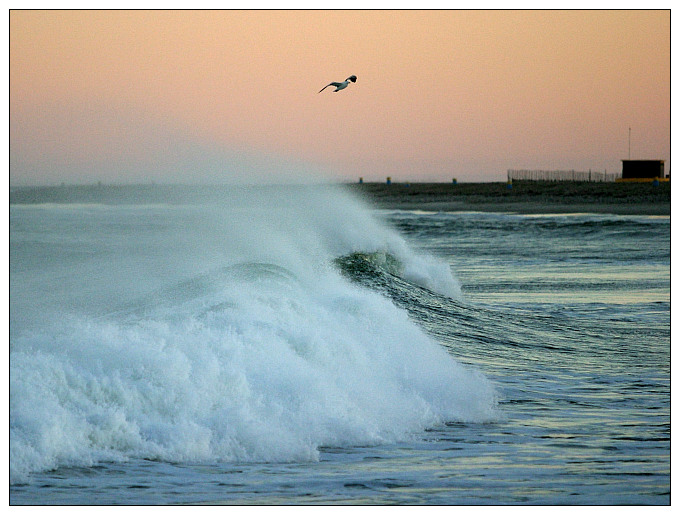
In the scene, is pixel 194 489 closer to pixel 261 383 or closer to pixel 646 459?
Answer: pixel 261 383

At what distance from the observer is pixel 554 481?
6.18m

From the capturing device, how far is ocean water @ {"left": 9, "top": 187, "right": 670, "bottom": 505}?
615cm

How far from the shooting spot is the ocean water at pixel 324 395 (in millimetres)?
6148

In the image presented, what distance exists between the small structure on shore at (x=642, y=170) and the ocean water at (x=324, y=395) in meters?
67.4

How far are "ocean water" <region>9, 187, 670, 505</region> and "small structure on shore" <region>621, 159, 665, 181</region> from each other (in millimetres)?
67445

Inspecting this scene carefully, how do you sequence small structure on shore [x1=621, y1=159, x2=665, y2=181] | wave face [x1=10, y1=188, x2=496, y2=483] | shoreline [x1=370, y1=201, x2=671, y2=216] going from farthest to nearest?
small structure on shore [x1=621, y1=159, x2=665, y2=181], shoreline [x1=370, y1=201, x2=671, y2=216], wave face [x1=10, y1=188, x2=496, y2=483]

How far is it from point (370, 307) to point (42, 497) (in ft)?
17.6

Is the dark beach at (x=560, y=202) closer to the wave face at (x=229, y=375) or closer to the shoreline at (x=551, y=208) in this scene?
the shoreline at (x=551, y=208)

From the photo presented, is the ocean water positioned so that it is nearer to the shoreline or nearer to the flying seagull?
the flying seagull

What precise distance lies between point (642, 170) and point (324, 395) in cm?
7754

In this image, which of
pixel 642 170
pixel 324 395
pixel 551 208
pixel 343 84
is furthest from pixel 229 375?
pixel 642 170

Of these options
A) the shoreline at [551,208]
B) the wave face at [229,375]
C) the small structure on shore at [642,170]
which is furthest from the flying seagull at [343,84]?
the small structure on shore at [642,170]

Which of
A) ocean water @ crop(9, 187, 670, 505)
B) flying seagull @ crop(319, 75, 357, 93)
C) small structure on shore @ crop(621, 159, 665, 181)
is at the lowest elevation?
ocean water @ crop(9, 187, 670, 505)

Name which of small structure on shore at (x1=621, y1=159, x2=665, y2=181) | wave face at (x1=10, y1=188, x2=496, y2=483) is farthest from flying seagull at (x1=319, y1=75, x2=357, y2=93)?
small structure on shore at (x1=621, y1=159, x2=665, y2=181)
